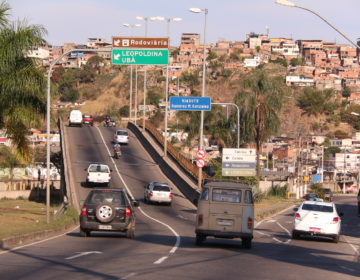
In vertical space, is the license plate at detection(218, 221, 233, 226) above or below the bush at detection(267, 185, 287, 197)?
above

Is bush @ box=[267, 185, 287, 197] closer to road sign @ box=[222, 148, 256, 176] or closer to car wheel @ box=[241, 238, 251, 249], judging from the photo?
road sign @ box=[222, 148, 256, 176]

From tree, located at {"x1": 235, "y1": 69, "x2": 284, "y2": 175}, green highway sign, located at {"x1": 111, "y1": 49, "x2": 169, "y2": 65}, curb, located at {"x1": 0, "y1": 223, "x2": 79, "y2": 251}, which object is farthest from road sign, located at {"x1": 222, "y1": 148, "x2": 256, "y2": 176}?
curb, located at {"x1": 0, "y1": 223, "x2": 79, "y2": 251}

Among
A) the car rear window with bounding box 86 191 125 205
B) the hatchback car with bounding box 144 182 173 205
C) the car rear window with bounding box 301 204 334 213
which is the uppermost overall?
the car rear window with bounding box 86 191 125 205

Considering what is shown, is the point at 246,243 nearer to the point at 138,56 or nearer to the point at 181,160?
the point at 138,56

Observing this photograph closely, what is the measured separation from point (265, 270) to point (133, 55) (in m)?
22.7

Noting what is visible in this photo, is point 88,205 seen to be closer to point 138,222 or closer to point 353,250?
point 353,250

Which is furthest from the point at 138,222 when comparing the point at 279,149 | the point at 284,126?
the point at 284,126

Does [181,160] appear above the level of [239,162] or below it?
below

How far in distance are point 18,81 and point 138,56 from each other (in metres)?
7.57

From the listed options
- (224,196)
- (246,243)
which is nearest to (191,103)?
(224,196)

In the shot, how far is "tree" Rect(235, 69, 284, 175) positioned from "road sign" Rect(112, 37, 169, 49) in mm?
30591

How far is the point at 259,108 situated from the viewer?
6869 centimetres

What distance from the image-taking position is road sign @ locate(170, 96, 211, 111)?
2122 inches

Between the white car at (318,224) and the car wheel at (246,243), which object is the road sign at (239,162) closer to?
the white car at (318,224)
